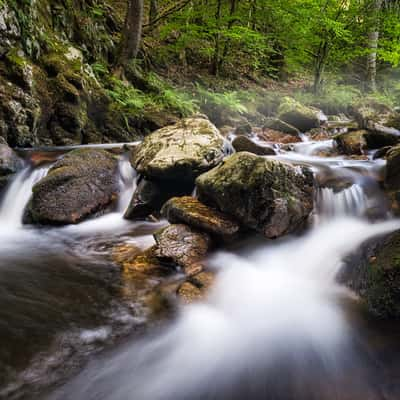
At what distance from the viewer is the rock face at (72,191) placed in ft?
15.8

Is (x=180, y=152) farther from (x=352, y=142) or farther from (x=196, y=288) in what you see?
(x=352, y=142)

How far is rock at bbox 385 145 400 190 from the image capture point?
4758 mm

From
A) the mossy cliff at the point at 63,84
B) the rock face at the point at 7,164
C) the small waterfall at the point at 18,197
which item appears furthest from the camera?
the mossy cliff at the point at 63,84

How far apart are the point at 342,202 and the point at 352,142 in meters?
3.00

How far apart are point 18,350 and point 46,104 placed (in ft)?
19.9

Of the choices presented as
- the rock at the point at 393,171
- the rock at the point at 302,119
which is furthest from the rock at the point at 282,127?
the rock at the point at 393,171

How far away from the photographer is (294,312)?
3004 mm

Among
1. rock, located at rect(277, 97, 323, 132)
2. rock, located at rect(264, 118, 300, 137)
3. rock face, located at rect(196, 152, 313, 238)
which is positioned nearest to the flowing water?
rock face, located at rect(196, 152, 313, 238)

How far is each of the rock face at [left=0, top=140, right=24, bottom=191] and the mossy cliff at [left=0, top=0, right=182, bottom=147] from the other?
79 cm

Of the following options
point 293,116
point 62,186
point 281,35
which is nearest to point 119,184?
point 62,186

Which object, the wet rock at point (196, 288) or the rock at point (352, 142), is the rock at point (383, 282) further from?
the rock at point (352, 142)

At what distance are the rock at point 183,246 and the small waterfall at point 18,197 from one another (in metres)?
2.68

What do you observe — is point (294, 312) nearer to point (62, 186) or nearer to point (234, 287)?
point (234, 287)

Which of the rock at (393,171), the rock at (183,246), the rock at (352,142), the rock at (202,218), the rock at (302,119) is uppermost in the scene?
the rock at (302,119)
